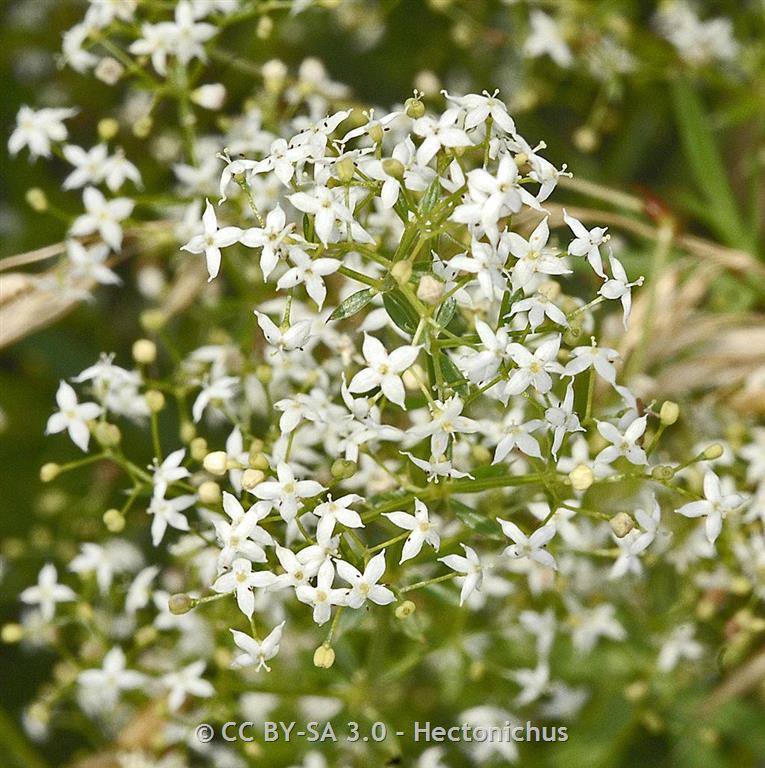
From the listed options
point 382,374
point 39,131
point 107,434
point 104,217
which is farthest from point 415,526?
point 39,131

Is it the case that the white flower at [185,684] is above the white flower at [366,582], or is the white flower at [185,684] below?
below

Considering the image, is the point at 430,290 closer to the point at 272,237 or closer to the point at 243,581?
the point at 272,237

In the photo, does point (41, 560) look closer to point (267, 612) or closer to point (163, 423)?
point (163, 423)

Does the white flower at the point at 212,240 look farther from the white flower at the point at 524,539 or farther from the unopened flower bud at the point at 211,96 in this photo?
the unopened flower bud at the point at 211,96

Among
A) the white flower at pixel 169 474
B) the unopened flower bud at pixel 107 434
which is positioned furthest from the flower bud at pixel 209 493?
the unopened flower bud at pixel 107 434

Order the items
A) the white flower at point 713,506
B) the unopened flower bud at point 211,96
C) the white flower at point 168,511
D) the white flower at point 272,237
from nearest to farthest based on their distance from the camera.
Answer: the white flower at point 272,237 < the white flower at point 713,506 < the white flower at point 168,511 < the unopened flower bud at point 211,96
